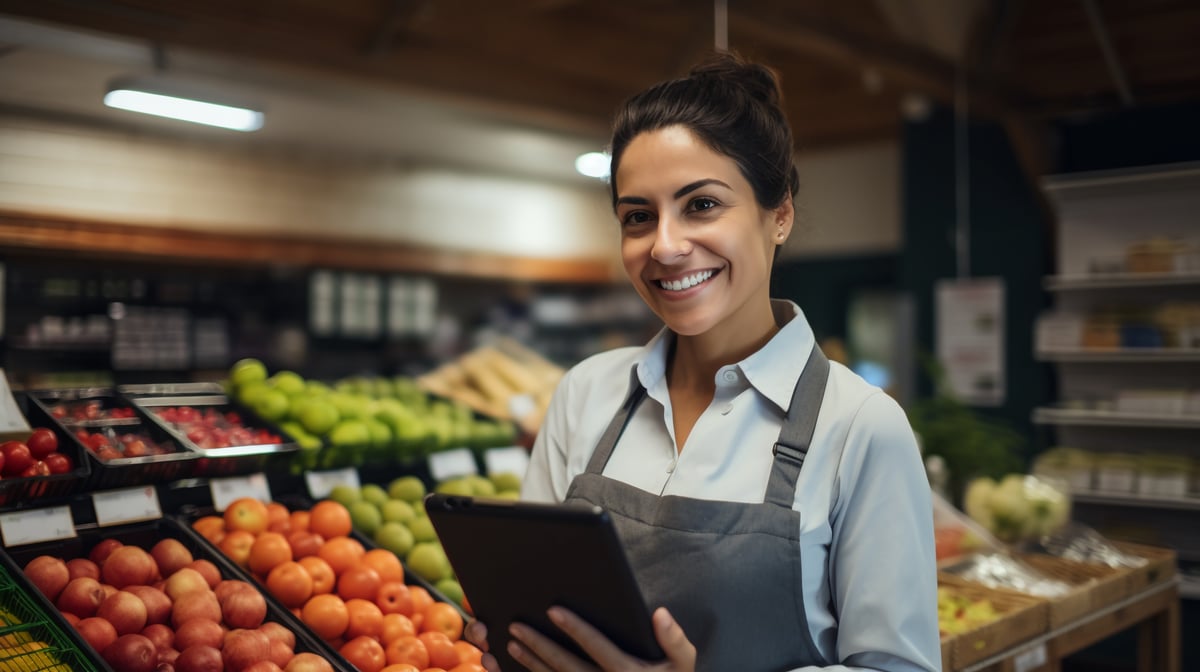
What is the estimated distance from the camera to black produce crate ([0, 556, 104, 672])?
5.35ft

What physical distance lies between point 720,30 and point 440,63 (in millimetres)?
1828

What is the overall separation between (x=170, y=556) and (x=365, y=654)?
0.49 meters

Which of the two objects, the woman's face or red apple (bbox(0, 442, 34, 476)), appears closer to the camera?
the woman's face

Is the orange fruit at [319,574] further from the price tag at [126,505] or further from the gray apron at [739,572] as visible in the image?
the gray apron at [739,572]

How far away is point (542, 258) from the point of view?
8094 mm

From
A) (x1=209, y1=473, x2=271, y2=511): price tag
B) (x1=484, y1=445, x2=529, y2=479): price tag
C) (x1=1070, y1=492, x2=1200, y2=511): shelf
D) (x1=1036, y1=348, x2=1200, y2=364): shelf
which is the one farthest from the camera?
(x1=1036, y1=348, x2=1200, y2=364): shelf

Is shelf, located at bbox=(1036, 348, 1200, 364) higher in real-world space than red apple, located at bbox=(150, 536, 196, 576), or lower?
higher

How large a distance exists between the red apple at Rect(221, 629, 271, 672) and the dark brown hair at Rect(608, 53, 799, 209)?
1.04 m

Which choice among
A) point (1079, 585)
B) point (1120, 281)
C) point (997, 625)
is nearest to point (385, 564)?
point (997, 625)

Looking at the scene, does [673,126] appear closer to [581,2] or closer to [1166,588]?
[1166,588]

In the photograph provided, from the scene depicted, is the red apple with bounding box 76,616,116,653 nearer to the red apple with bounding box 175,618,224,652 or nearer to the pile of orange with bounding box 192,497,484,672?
the red apple with bounding box 175,618,224,652

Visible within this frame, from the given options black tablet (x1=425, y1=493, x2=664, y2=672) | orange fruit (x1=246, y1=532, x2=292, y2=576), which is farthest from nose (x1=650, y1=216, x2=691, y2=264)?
orange fruit (x1=246, y1=532, x2=292, y2=576)

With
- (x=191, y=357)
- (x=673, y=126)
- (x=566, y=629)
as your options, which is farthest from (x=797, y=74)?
(x=566, y=629)

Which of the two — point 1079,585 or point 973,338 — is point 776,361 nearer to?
point 1079,585
